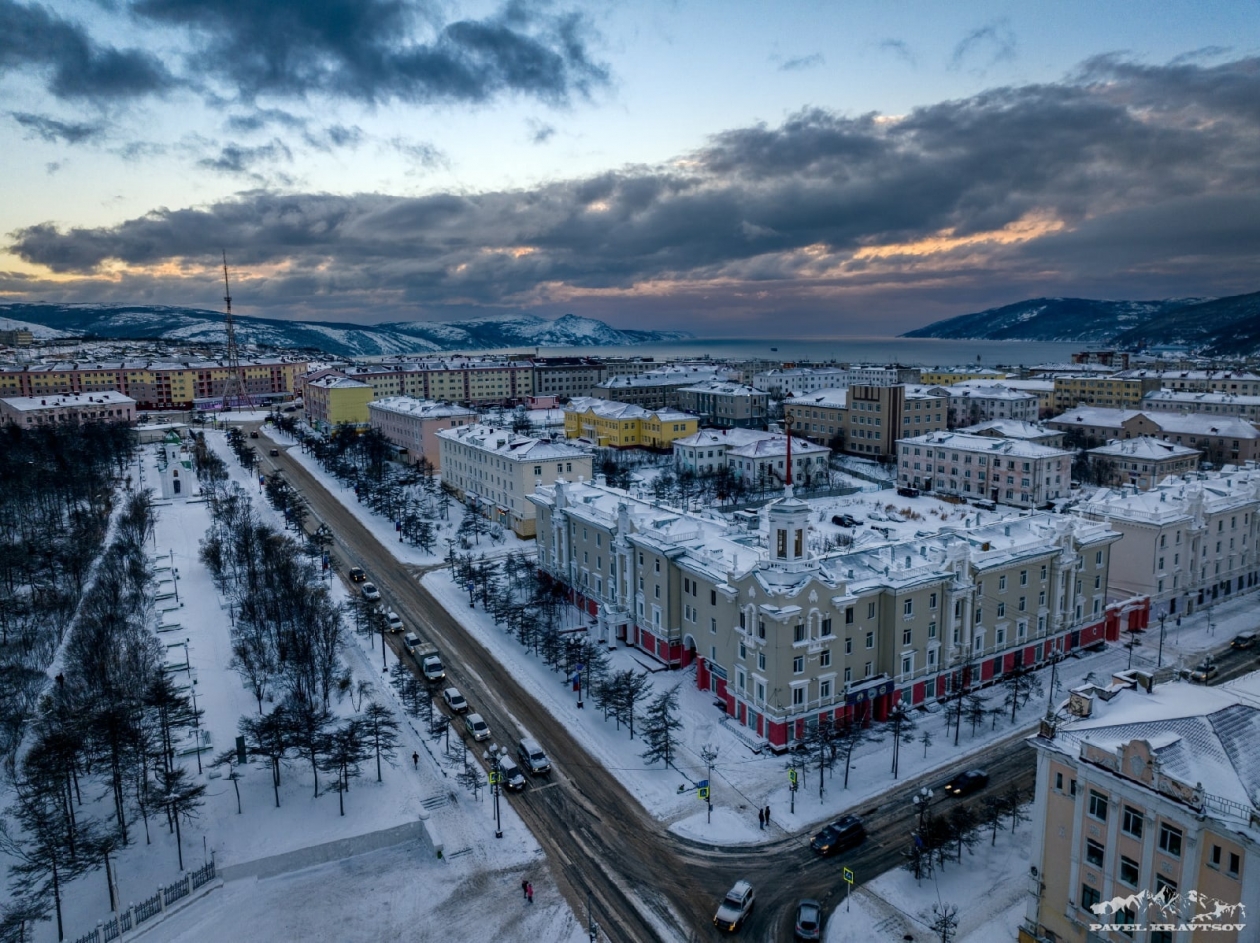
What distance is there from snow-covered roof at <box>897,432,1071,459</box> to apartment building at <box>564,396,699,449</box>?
107 ft

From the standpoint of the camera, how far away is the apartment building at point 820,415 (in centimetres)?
11069

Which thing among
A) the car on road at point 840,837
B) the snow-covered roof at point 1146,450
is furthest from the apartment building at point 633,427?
the car on road at point 840,837

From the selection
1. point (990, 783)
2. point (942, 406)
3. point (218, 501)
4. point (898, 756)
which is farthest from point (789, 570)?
point (942, 406)

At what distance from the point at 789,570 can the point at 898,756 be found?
359 inches

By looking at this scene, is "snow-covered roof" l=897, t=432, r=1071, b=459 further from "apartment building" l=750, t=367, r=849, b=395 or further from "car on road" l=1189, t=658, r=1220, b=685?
"apartment building" l=750, t=367, r=849, b=395

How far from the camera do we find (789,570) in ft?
115

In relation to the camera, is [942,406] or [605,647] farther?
[942,406]

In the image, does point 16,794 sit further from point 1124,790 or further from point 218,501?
point 218,501

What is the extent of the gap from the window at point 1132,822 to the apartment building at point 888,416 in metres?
86.9

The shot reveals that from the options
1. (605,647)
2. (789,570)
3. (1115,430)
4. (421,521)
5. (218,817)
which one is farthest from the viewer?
(1115,430)

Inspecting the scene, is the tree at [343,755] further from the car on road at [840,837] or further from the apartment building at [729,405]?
the apartment building at [729,405]

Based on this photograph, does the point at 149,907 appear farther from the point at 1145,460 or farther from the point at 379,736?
the point at 1145,460

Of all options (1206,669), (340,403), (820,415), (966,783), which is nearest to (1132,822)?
(966,783)

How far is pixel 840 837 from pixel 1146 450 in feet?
247
